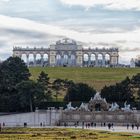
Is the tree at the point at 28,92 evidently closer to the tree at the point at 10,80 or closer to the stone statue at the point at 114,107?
the tree at the point at 10,80

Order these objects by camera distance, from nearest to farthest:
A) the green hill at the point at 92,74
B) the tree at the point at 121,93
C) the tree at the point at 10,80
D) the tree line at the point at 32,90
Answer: the tree line at the point at 32,90
the tree at the point at 10,80
the tree at the point at 121,93
the green hill at the point at 92,74

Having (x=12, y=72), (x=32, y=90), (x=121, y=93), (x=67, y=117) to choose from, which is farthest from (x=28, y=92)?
(x=121, y=93)

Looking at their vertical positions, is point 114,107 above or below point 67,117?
above

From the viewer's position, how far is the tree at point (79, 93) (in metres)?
99.4

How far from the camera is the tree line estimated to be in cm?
→ 8944

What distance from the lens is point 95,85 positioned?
125500 mm

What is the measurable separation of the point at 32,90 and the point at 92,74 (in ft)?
176

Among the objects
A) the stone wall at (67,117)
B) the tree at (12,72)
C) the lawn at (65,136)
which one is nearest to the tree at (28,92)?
the stone wall at (67,117)

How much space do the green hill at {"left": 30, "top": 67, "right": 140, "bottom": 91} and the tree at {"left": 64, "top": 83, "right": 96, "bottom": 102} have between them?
22857 millimetres

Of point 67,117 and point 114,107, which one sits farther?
point 114,107

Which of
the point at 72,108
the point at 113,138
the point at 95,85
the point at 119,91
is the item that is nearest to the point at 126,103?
the point at 119,91

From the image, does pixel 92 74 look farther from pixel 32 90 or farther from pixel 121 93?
pixel 32 90

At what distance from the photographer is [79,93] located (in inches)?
3939

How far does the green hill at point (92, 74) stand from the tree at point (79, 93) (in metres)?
22.9
